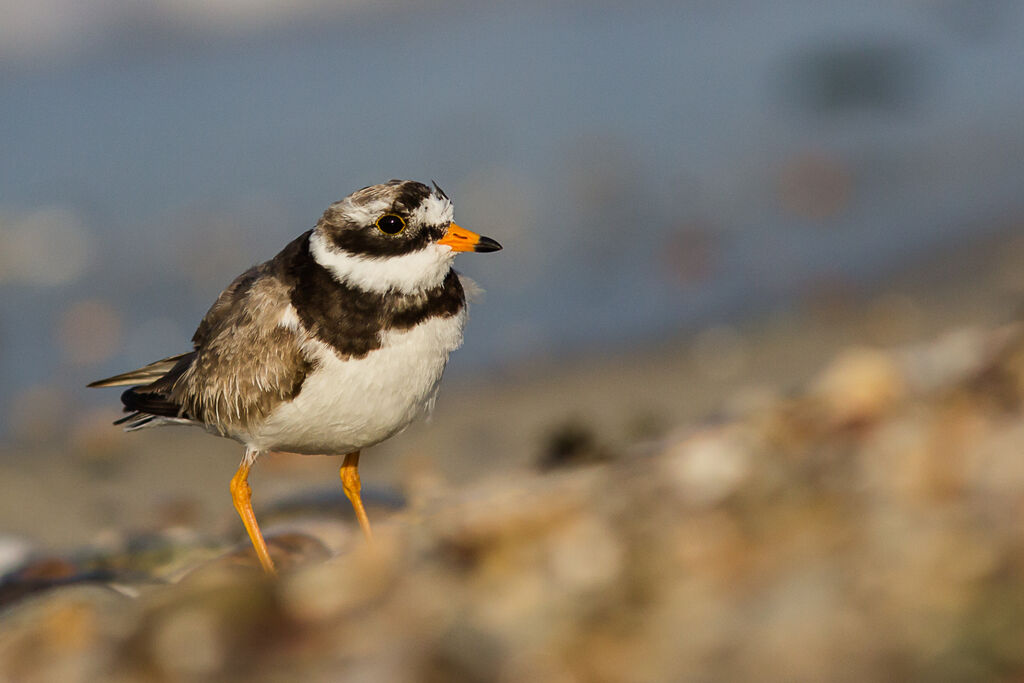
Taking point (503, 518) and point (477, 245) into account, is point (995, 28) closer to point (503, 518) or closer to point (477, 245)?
point (477, 245)

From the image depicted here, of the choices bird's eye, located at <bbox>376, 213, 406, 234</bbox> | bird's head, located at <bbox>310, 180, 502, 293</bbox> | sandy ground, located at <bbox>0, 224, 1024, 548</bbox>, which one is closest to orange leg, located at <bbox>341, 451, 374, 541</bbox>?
bird's head, located at <bbox>310, 180, 502, 293</bbox>

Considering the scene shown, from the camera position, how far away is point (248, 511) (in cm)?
524

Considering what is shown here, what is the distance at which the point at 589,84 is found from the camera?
15930 mm

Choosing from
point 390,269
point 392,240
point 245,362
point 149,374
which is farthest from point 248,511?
point 392,240

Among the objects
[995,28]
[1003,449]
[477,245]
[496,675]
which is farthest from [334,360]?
[995,28]

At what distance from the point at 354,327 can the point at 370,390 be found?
279mm

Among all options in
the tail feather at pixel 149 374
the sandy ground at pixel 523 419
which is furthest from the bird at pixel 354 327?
the sandy ground at pixel 523 419

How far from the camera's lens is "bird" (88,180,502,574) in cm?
474

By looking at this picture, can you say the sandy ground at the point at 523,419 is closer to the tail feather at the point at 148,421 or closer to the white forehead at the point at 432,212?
the tail feather at the point at 148,421

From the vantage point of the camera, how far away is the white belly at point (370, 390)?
15.5 ft

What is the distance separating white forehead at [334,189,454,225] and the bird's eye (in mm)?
23

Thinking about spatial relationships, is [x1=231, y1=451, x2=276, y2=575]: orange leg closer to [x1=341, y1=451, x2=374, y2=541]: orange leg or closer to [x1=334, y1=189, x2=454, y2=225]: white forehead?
[x1=341, y1=451, x2=374, y2=541]: orange leg

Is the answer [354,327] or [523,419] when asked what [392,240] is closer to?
[354,327]

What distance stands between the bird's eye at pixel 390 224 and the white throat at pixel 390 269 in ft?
0.39
